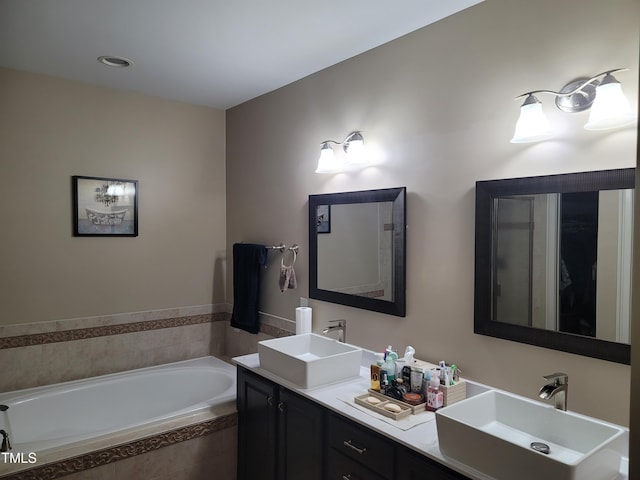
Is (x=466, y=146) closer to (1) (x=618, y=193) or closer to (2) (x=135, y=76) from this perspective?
(1) (x=618, y=193)

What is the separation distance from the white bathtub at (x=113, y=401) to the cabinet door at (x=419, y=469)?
1.46 meters

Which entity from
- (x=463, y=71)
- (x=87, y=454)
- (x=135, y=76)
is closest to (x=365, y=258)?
(x=463, y=71)

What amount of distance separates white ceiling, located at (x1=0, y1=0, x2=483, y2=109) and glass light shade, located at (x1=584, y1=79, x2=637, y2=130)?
77cm

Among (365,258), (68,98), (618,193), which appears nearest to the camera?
(618,193)

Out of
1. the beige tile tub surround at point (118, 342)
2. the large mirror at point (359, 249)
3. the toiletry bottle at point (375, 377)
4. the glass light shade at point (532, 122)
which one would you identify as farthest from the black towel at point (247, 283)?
the glass light shade at point (532, 122)

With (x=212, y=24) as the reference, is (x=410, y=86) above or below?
below

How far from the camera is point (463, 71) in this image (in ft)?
6.82

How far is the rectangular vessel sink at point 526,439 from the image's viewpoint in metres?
1.34

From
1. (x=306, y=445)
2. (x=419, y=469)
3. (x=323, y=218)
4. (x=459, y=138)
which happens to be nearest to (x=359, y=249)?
(x=323, y=218)

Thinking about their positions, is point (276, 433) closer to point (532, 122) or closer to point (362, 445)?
point (362, 445)

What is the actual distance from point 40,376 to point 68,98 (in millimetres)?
1885

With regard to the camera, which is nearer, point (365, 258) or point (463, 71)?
point (463, 71)

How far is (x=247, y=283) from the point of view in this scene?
3402 millimetres

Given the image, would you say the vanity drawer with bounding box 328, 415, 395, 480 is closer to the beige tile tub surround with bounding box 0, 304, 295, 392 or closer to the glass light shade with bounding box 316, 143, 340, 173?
the beige tile tub surround with bounding box 0, 304, 295, 392
